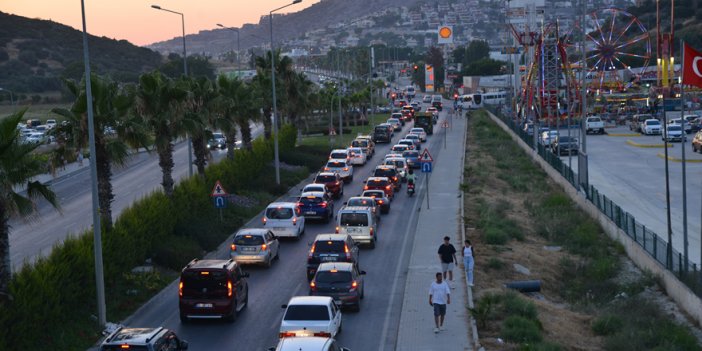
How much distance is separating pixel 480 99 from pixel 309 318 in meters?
129

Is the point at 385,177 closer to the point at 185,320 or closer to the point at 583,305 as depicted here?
the point at 583,305

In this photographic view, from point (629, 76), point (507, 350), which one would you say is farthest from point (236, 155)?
point (629, 76)

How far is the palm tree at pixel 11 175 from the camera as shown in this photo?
64.1 ft

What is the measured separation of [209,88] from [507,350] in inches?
1058

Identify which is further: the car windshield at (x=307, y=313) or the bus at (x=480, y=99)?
the bus at (x=480, y=99)

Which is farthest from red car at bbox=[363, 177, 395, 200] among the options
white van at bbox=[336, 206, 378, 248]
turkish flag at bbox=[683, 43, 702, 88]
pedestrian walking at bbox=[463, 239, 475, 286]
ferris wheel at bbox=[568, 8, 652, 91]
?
ferris wheel at bbox=[568, 8, 652, 91]

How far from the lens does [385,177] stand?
48.9m

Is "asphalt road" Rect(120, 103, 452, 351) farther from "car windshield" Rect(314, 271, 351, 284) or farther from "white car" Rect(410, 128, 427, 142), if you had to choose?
"white car" Rect(410, 128, 427, 142)

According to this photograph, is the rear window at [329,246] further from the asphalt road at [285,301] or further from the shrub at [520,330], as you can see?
the shrub at [520,330]

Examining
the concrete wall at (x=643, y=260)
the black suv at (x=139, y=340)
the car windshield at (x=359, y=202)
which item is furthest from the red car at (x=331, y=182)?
the black suv at (x=139, y=340)

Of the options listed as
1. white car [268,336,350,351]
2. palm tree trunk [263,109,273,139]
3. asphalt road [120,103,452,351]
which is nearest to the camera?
white car [268,336,350,351]

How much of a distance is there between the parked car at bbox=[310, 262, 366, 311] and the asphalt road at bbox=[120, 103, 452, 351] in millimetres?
502

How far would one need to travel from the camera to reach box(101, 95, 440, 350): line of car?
18125mm

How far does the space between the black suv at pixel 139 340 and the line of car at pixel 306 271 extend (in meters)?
0.02
